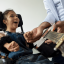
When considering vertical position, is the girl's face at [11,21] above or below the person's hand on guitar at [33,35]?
above

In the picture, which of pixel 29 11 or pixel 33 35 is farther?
pixel 29 11

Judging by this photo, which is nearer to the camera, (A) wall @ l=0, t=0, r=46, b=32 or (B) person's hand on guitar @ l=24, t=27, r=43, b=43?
(B) person's hand on guitar @ l=24, t=27, r=43, b=43

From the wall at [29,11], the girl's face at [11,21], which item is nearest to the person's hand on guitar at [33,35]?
the girl's face at [11,21]

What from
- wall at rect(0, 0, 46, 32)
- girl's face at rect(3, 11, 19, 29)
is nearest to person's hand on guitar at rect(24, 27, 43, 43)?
girl's face at rect(3, 11, 19, 29)

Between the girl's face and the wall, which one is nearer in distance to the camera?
the girl's face

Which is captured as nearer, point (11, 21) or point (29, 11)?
point (11, 21)

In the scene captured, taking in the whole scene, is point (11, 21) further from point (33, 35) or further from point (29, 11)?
point (29, 11)

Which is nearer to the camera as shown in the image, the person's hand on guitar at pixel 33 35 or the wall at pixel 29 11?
the person's hand on guitar at pixel 33 35

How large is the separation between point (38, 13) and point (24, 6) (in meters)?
0.22

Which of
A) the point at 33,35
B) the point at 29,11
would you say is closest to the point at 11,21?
the point at 33,35

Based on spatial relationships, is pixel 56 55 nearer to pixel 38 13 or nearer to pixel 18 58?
pixel 18 58

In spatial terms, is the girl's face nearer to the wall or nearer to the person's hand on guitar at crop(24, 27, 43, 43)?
the person's hand on guitar at crop(24, 27, 43, 43)

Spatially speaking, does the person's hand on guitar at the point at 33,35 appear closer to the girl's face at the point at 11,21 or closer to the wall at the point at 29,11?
the girl's face at the point at 11,21

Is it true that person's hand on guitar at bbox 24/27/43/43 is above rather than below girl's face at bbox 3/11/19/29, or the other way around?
below
